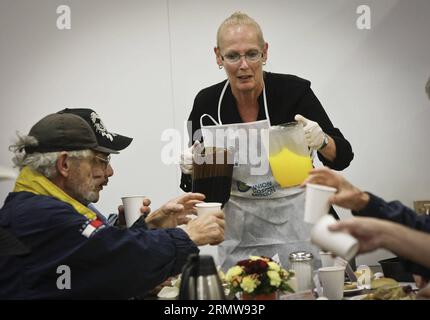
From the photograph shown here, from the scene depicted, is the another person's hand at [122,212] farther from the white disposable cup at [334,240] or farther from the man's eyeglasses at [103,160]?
the white disposable cup at [334,240]

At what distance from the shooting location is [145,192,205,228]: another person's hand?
7.34 feet

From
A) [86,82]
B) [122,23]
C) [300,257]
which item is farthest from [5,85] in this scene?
[300,257]

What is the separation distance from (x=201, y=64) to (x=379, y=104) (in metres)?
0.88

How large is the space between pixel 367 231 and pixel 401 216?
30 centimetres

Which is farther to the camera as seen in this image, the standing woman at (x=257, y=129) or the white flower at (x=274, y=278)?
the standing woman at (x=257, y=129)

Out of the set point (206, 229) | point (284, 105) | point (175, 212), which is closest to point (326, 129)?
point (284, 105)

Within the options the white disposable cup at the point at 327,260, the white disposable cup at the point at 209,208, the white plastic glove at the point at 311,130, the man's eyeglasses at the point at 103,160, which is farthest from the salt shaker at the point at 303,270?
the man's eyeglasses at the point at 103,160

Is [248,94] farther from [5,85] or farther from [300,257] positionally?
[5,85]

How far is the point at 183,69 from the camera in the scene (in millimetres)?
2990

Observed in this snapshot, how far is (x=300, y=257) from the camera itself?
2.04 meters

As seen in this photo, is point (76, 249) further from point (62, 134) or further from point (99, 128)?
point (99, 128)

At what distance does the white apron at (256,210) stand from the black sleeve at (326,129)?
0.57 feet

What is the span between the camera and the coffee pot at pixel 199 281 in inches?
63.1

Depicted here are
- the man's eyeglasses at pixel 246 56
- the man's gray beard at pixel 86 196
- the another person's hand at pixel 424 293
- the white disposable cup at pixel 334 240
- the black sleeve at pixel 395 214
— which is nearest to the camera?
the white disposable cup at pixel 334 240
